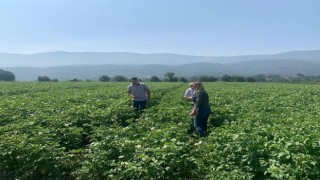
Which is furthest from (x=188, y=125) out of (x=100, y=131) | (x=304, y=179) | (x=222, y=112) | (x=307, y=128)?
(x=304, y=179)

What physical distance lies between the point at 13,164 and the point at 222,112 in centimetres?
701

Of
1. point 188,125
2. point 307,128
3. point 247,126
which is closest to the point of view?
point 307,128

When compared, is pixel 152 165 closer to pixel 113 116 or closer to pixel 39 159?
pixel 39 159

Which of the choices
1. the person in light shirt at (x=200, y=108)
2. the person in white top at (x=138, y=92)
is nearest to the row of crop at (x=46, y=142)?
the person in white top at (x=138, y=92)

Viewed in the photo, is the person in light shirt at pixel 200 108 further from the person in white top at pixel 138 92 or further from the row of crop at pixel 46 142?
the person in white top at pixel 138 92

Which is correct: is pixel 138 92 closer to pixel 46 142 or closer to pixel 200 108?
pixel 200 108

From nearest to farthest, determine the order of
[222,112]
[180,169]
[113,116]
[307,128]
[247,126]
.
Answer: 1. [180,169]
2. [307,128]
3. [247,126]
4. [113,116]
5. [222,112]

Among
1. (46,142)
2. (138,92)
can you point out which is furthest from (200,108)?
(46,142)

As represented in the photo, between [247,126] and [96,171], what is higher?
[247,126]

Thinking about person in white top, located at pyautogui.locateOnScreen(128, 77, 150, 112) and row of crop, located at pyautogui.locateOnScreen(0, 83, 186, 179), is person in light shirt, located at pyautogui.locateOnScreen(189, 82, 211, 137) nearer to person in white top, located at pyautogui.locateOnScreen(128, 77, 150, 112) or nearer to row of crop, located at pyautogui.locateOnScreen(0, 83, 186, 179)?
row of crop, located at pyautogui.locateOnScreen(0, 83, 186, 179)

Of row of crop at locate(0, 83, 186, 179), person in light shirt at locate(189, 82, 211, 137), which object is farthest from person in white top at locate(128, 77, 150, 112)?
person in light shirt at locate(189, 82, 211, 137)

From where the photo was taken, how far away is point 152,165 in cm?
561

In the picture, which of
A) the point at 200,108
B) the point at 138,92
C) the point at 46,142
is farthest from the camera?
the point at 138,92

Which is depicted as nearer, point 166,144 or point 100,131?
point 166,144
